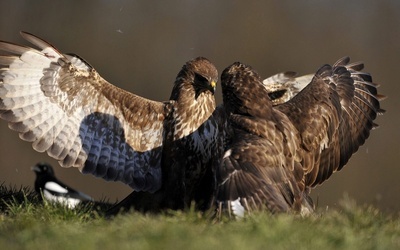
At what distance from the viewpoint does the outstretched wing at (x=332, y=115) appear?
8.69m

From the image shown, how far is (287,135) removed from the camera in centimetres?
828

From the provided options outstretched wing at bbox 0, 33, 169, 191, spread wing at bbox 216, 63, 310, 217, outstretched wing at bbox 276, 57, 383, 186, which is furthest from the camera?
outstretched wing at bbox 0, 33, 169, 191

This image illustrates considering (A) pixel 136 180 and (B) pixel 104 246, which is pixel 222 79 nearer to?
(A) pixel 136 180

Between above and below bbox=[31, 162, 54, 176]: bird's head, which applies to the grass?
above

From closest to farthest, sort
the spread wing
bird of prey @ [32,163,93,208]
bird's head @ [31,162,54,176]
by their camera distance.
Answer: the spread wing → bird of prey @ [32,163,93,208] → bird's head @ [31,162,54,176]

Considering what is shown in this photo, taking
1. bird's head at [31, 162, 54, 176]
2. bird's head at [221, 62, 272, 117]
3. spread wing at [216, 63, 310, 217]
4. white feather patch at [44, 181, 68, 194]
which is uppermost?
bird's head at [221, 62, 272, 117]

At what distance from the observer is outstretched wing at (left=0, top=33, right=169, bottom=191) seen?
902 cm

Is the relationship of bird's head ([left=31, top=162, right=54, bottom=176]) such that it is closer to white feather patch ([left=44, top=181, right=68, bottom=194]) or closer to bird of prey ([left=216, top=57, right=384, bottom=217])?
white feather patch ([left=44, top=181, right=68, bottom=194])

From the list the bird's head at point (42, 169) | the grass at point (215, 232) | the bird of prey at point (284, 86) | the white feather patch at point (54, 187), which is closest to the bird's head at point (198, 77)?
the bird of prey at point (284, 86)

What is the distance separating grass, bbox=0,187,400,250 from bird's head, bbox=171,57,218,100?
2086 mm

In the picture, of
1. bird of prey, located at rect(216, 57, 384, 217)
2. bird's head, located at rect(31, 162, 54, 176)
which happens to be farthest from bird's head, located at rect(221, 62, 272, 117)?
bird's head, located at rect(31, 162, 54, 176)

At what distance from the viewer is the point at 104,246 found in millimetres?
5750

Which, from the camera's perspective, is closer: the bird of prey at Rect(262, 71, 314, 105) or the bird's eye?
the bird's eye

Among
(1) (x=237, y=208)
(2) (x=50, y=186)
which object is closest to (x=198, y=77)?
(1) (x=237, y=208)
